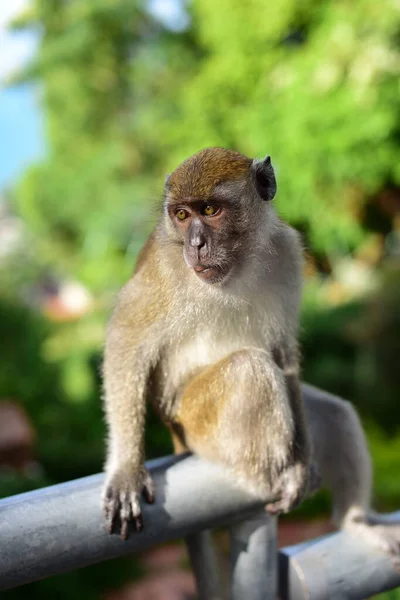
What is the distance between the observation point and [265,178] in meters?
1.95

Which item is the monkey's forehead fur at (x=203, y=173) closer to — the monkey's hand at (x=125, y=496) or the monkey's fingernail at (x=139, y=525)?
the monkey's hand at (x=125, y=496)

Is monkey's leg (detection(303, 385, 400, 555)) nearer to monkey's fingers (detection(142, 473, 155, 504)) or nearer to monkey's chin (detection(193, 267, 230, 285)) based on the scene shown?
monkey's chin (detection(193, 267, 230, 285))

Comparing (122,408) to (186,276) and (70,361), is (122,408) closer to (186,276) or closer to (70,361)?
(186,276)

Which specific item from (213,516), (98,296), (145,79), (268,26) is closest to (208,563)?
(213,516)

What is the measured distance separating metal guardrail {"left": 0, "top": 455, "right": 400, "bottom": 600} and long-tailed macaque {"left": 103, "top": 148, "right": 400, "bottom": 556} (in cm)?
20

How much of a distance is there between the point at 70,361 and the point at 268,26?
32.1ft

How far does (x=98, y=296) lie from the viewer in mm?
19641

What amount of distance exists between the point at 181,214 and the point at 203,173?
15 centimetres

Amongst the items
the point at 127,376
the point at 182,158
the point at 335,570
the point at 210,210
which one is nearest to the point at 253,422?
the point at 127,376

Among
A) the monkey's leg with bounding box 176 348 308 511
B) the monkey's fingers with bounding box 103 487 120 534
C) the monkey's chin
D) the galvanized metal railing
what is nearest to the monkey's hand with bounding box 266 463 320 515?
the monkey's leg with bounding box 176 348 308 511

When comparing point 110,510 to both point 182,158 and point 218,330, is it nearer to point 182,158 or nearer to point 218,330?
point 218,330

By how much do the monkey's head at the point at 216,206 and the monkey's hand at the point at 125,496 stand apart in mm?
587

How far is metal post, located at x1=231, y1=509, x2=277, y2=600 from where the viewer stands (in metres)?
1.47

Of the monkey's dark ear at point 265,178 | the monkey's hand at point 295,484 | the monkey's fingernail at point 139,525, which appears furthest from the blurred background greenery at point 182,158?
the monkey's fingernail at point 139,525
